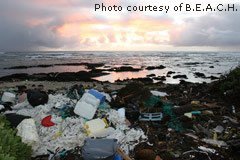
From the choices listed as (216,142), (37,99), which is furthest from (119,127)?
(37,99)

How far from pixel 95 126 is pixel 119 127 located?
28.0 inches

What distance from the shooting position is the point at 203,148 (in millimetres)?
8102

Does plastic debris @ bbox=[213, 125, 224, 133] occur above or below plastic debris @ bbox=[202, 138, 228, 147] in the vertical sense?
above

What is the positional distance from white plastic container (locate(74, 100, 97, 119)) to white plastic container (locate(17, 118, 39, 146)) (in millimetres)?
1398

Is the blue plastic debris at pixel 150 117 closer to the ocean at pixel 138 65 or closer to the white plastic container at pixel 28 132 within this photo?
the white plastic container at pixel 28 132

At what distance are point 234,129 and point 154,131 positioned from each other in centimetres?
231

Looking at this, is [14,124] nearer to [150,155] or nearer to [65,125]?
[65,125]

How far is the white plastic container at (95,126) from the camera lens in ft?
27.4

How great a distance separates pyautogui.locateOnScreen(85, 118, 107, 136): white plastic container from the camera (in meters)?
8.34

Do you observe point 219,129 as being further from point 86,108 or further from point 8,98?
point 8,98

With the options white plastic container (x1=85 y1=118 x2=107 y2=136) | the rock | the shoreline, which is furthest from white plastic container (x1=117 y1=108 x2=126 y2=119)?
the rock

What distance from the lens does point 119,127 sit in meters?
8.88

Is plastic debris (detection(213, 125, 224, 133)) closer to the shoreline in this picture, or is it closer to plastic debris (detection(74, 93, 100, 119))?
the shoreline

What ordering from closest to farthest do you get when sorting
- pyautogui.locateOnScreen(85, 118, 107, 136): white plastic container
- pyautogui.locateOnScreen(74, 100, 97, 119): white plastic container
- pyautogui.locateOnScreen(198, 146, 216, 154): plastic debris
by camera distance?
1. pyautogui.locateOnScreen(198, 146, 216, 154): plastic debris
2. pyautogui.locateOnScreen(85, 118, 107, 136): white plastic container
3. pyautogui.locateOnScreen(74, 100, 97, 119): white plastic container
